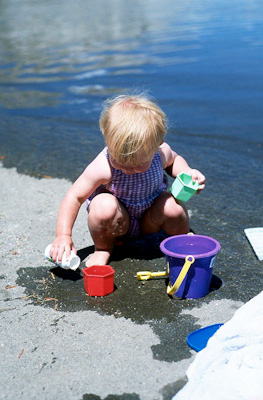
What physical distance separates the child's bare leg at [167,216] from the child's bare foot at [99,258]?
1.11 ft

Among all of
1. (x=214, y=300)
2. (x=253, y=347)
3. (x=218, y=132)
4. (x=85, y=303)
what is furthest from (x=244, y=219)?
(x=218, y=132)

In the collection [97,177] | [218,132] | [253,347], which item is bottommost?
[218,132]

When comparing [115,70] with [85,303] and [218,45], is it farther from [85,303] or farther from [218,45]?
[85,303]

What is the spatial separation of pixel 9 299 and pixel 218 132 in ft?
12.2

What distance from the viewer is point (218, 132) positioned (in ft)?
19.3

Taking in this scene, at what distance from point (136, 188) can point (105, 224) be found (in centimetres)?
31

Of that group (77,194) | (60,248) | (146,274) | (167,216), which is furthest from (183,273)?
(77,194)

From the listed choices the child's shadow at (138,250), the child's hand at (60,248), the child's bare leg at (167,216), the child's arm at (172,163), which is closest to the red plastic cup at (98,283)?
the child's hand at (60,248)

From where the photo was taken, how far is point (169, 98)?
7250 millimetres

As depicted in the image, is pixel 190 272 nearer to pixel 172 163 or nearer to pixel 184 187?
pixel 184 187

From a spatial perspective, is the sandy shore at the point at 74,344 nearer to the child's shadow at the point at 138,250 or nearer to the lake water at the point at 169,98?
the child's shadow at the point at 138,250

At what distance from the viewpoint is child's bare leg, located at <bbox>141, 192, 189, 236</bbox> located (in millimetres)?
3211

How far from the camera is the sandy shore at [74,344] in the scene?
6.98 ft

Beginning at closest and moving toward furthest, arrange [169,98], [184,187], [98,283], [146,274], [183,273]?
1. [183,273]
2. [98,283]
3. [146,274]
4. [184,187]
5. [169,98]
